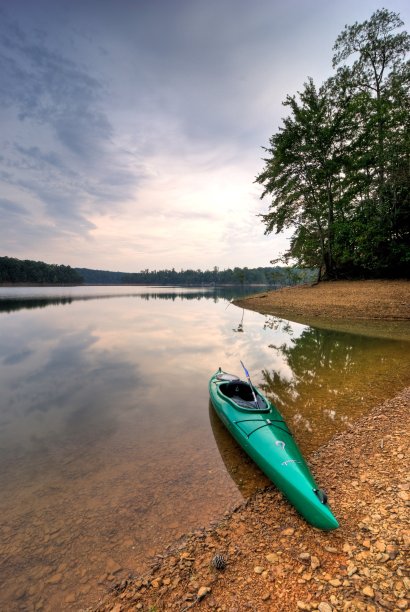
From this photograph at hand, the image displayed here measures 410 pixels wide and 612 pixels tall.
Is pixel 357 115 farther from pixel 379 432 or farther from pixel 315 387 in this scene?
pixel 379 432

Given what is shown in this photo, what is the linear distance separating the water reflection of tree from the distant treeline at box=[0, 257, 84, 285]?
150331mm

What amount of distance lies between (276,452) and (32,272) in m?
163

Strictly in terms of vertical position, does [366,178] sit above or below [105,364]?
above

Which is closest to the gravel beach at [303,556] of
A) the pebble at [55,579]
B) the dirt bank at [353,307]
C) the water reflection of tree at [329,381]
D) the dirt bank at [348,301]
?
the pebble at [55,579]

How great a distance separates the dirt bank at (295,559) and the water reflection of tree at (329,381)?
68.5 inches

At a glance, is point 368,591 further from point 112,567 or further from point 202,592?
point 112,567

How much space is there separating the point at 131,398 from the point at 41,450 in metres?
2.97

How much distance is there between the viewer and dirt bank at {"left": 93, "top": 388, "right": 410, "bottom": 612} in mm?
2604

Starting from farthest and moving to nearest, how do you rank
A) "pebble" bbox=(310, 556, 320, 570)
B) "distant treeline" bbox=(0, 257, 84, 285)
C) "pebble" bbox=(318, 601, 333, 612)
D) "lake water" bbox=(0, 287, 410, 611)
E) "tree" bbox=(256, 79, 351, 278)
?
"distant treeline" bbox=(0, 257, 84, 285) → "tree" bbox=(256, 79, 351, 278) → "lake water" bbox=(0, 287, 410, 611) → "pebble" bbox=(310, 556, 320, 570) → "pebble" bbox=(318, 601, 333, 612)

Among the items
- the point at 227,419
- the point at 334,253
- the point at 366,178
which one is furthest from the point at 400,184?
the point at 227,419

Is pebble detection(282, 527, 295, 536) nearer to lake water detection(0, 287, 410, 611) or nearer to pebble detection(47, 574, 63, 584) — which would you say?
lake water detection(0, 287, 410, 611)

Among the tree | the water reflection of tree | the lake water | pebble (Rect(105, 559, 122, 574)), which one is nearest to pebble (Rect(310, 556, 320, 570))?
the lake water

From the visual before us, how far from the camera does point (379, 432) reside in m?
5.58

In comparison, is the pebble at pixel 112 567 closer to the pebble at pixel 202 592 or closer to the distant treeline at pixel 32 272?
the pebble at pixel 202 592
